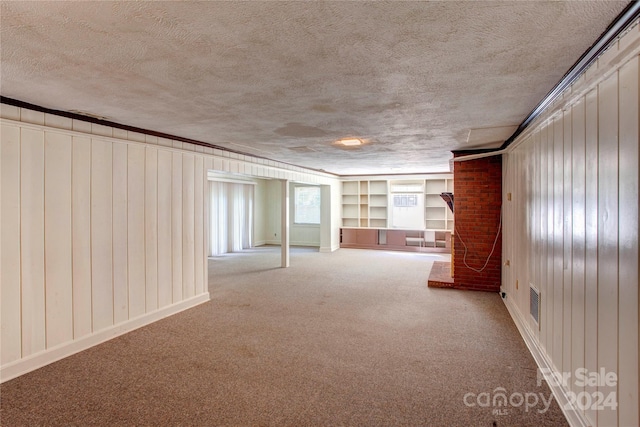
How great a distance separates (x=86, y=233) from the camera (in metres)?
3.24

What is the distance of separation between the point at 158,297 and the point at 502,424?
3694 mm

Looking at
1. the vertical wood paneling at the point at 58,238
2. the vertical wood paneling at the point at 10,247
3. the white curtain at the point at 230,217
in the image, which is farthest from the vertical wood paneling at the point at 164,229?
the white curtain at the point at 230,217

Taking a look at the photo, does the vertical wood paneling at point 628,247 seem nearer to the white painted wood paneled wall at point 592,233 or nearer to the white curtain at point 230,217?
the white painted wood paneled wall at point 592,233

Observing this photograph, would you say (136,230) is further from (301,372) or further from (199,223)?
(301,372)

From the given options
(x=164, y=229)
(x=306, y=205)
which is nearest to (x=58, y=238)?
(x=164, y=229)

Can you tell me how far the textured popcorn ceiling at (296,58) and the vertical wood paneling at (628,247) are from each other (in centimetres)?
38

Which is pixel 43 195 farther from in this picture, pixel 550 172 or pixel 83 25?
pixel 550 172

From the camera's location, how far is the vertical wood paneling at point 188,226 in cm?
440

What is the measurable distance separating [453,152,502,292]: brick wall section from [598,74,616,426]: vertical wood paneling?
356 cm

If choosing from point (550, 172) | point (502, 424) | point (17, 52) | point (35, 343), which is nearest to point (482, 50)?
point (550, 172)

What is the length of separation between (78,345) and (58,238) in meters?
1.04

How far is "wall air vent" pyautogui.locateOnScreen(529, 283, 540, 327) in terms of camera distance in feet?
9.62

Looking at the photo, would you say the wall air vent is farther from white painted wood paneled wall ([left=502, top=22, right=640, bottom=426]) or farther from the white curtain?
the white curtain

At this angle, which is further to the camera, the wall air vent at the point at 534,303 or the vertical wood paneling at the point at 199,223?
the vertical wood paneling at the point at 199,223
